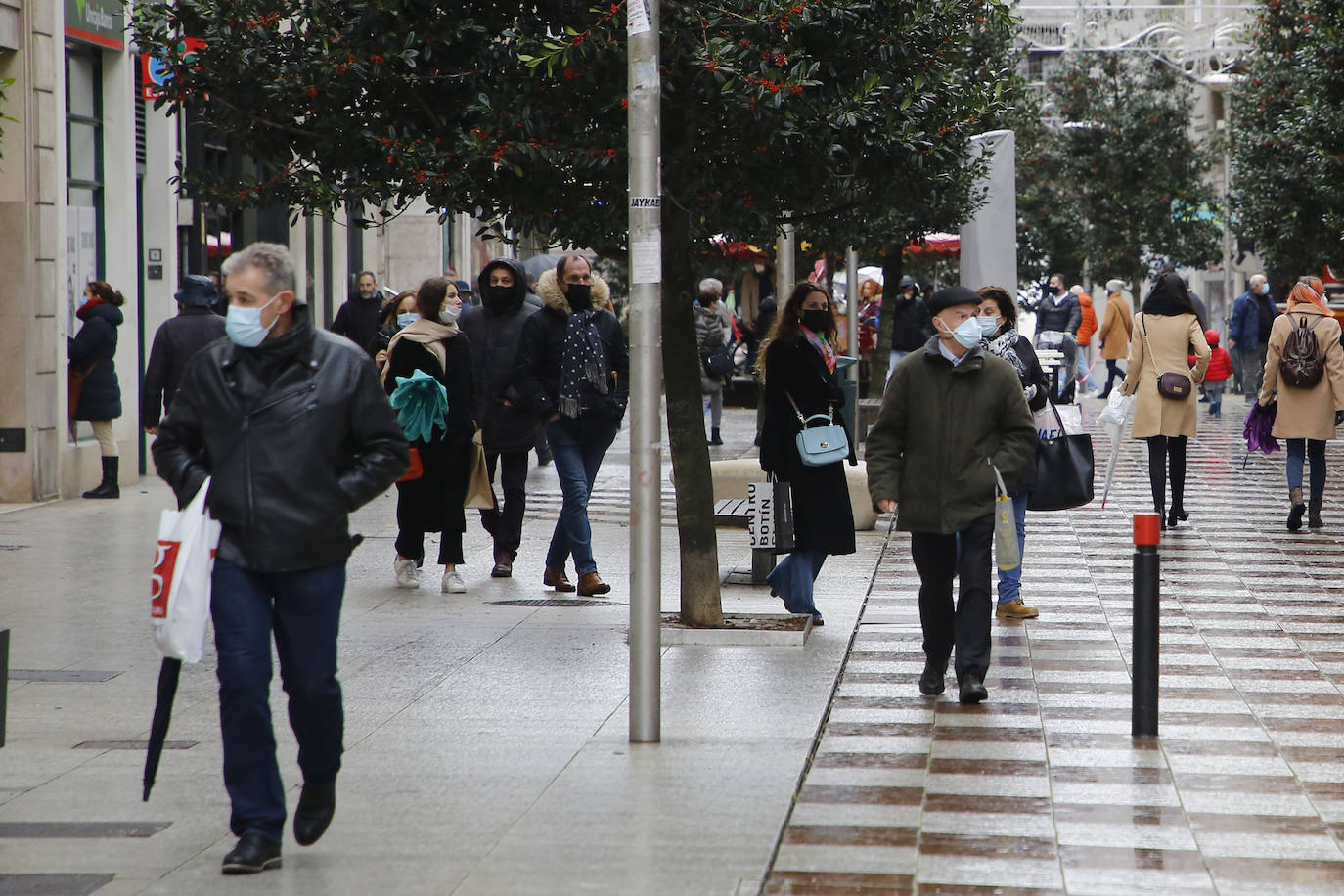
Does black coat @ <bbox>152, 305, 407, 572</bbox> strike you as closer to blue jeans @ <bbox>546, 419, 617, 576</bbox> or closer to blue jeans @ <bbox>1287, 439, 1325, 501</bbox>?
blue jeans @ <bbox>546, 419, 617, 576</bbox>

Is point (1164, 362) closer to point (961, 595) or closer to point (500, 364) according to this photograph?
point (500, 364)

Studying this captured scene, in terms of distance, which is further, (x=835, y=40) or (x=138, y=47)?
(x=138, y=47)

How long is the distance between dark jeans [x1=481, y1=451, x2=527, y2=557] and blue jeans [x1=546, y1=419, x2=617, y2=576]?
0.40 meters

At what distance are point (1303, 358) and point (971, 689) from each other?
7416 millimetres

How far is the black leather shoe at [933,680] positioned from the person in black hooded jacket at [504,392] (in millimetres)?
3908

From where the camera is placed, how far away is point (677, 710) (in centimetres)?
746

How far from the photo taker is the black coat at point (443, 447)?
10.9 metres

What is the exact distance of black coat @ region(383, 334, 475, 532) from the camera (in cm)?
1088

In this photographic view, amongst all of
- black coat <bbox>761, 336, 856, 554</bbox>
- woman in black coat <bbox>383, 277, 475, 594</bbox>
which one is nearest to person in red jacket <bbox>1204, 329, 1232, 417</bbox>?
woman in black coat <bbox>383, 277, 475, 594</bbox>

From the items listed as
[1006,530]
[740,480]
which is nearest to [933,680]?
[1006,530]

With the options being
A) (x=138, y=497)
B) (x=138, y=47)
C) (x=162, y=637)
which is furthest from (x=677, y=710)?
(x=138, y=497)

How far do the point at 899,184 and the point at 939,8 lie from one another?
823 millimetres

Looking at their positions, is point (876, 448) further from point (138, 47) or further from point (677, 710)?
point (138, 47)

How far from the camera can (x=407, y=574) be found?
11078mm
